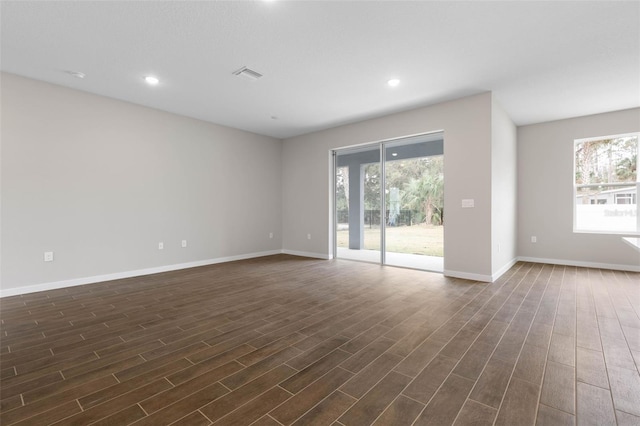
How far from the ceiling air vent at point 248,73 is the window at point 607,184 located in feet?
19.5

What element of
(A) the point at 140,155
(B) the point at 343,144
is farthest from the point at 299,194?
(A) the point at 140,155

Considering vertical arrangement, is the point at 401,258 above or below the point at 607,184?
below

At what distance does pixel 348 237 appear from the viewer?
6.40m

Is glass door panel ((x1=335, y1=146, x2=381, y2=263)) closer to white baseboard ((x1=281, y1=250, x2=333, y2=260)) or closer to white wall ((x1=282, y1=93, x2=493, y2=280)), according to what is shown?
white baseboard ((x1=281, y1=250, x2=333, y2=260))

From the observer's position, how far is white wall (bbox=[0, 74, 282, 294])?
12.2ft

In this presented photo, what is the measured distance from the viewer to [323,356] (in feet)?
7.07

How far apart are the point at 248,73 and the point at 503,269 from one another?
197 inches

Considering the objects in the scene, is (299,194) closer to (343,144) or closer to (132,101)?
(343,144)

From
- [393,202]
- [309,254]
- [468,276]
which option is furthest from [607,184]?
[309,254]

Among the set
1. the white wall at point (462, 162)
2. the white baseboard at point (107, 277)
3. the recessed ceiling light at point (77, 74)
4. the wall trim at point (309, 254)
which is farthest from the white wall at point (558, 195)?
the recessed ceiling light at point (77, 74)

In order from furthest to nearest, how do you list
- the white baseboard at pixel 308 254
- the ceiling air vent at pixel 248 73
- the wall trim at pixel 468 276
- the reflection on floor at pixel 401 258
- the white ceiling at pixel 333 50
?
1. the white baseboard at pixel 308 254
2. the reflection on floor at pixel 401 258
3. the wall trim at pixel 468 276
4. the ceiling air vent at pixel 248 73
5. the white ceiling at pixel 333 50

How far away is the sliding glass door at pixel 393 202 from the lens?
202 inches

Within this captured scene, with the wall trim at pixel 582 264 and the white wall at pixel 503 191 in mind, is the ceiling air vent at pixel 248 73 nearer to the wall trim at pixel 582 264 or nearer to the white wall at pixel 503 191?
the white wall at pixel 503 191

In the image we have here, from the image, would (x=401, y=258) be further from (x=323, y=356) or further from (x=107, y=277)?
(x=107, y=277)
